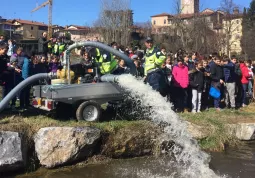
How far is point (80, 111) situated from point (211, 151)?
2.92 metres

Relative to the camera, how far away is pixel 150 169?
6.49 meters

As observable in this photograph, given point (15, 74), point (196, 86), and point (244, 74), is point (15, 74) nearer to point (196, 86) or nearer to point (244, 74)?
point (196, 86)

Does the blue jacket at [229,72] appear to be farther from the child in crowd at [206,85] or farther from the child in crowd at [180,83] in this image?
the child in crowd at [180,83]

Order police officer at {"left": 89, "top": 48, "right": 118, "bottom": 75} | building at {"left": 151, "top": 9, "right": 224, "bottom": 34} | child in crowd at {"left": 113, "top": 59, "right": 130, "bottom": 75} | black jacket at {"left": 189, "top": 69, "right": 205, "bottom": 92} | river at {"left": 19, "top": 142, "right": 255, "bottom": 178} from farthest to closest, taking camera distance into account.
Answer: building at {"left": 151, "top": 9, "right": 224, "bottom": 34} < black jacket at {"left": 189, "top": 69, "right": 205, "bottom": 92} < child in crowd at {"left": 113, "top": 59, "right": 130, "bottom": 75} < police officer at {"left": 89, "top": 48, "right": 118, "bottom": 75} < river at {"left": 19, "top": 142, "right": 255, "bottom": 178}

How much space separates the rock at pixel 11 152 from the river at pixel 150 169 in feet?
1.05

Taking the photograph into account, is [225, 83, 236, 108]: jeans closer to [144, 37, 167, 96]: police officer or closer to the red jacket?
the red jacket

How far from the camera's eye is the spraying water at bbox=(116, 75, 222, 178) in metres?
6.87

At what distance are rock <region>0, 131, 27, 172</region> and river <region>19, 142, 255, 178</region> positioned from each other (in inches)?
12.6

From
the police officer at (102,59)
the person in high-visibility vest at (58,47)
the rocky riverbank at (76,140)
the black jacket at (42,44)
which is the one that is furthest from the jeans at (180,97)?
the black jacket at (42,44)

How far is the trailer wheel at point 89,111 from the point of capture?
739 centimetres

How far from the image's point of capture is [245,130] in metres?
8.65

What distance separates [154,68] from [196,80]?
6.95 ft

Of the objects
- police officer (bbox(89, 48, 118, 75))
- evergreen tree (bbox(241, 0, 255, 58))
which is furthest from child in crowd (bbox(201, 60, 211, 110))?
evergreen tree (bbox(241, 0, 255, 58))

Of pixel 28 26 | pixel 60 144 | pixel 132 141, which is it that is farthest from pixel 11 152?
pixel 28 26
